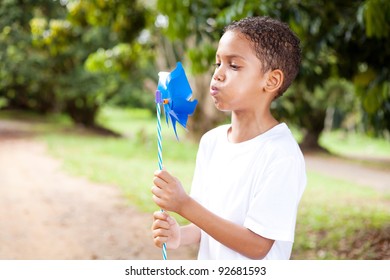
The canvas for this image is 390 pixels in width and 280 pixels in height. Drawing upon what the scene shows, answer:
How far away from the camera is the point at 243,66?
4.39 feet

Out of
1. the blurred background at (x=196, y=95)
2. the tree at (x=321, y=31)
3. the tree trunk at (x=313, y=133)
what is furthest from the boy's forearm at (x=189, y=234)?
the tree trunk at (x=313, y=133)

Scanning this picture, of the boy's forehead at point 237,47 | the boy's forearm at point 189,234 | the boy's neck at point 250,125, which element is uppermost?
the boy's forehead at point 237,47

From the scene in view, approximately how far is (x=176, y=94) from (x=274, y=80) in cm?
26

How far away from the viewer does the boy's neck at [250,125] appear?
1.40 meters

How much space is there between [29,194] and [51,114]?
11.7m

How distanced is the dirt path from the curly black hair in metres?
3.07

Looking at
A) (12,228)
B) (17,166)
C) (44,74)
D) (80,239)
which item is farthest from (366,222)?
(44,74)

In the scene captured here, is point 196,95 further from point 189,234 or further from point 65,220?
point 189,234

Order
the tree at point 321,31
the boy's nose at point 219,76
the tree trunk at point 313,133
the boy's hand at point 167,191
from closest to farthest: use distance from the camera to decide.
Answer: the boy's hand at point 167,191 → the boy's nose at point 219,76 → the tree at point 321,31 → the tree trunk at point 313,133

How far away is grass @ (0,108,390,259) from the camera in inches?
177

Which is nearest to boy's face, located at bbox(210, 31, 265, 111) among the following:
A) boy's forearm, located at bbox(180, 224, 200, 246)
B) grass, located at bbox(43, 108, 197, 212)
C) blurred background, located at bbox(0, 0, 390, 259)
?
boy's forearm, located at bbox(180, 224, 200, 246)

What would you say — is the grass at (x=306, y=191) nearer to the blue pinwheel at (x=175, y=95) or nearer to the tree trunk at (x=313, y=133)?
the tree trunk at (x=313, y=133)

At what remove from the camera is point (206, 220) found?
1292 millimetres

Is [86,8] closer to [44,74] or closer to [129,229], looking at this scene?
[129,229]
